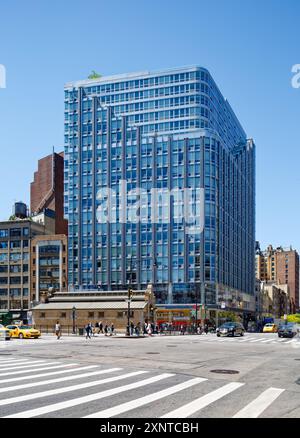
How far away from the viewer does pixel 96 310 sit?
73438mm

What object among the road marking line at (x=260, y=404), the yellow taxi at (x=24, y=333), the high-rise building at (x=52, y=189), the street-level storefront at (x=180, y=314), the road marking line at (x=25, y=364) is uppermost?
the high-rise building at (x=52, y=189)

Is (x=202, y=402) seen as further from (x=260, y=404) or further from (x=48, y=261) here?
(x=48, y=261)

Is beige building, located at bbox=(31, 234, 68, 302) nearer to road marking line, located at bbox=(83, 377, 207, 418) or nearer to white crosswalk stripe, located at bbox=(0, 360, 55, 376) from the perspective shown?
white crosswalk stripe, located at bbox=(0, 360, 55, 376)

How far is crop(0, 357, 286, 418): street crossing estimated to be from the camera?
11.2 metres

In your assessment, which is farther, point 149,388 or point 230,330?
point 230,330

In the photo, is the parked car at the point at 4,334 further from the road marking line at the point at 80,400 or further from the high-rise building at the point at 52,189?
the high-rise building at the point at 52,189

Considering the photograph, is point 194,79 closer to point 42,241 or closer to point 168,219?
point 168,219

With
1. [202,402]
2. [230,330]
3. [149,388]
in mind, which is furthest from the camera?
[230,330]

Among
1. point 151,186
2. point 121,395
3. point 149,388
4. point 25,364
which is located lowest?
point 25,364

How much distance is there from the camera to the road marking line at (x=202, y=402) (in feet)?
35.9

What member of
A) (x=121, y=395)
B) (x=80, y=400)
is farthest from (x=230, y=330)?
(x=80, y=400)

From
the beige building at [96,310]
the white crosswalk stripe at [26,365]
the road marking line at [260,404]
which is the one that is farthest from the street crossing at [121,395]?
the beige building at [96,310]

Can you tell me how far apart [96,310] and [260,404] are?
62658 mm
